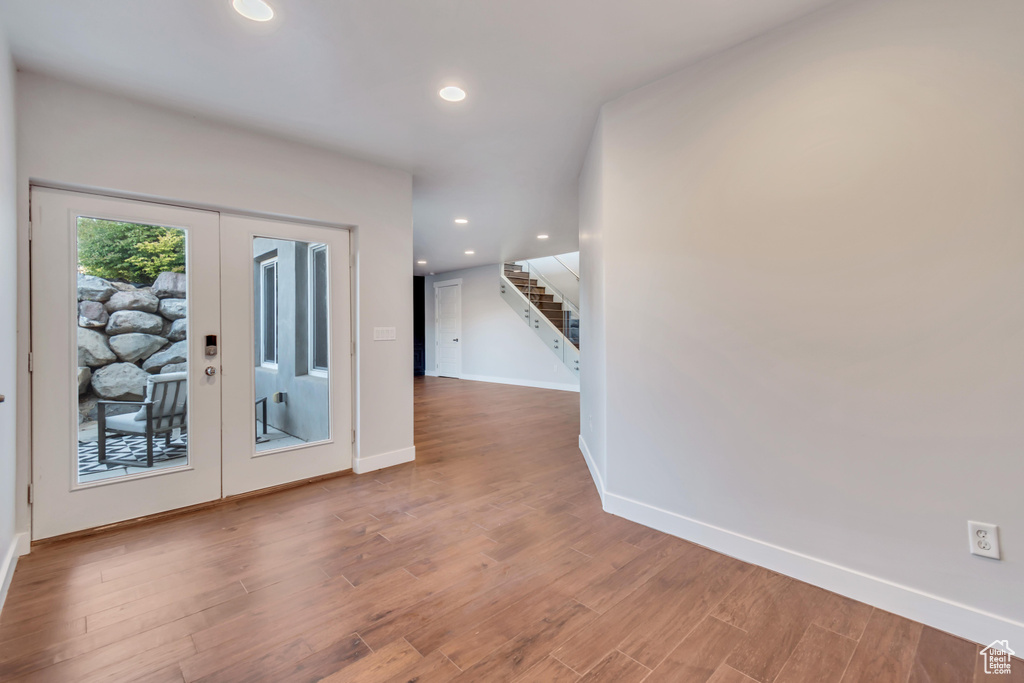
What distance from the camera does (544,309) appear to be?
9.28 metres

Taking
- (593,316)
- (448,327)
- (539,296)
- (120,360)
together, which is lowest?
(120,360)

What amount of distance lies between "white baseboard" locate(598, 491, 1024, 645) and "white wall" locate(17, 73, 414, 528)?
2314mm

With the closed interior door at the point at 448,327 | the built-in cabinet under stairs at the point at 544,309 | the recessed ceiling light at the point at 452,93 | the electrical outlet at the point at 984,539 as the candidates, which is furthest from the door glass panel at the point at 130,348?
the closed interior door at the point at 448,327

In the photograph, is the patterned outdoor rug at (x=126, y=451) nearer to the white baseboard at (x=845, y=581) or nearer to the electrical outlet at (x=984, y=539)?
the white baseboard at (x=845, y=581)

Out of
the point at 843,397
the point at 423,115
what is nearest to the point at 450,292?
the point at 423,115

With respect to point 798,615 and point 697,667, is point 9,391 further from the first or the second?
point 798,615

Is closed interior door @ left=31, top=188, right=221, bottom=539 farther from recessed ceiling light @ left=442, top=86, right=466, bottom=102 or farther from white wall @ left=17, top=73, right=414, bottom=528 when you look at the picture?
recessed ceiling light @ left=442, top=86, right=466, bottom=102

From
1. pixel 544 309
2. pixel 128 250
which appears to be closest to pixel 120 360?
pixel 128 250

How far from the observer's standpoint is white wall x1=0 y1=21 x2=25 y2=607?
1968 millimetres

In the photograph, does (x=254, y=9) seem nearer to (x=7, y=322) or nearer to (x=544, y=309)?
(x=7, y=322)

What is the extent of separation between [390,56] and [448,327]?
28.8ft

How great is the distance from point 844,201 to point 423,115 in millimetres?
2475

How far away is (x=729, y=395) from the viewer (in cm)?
227

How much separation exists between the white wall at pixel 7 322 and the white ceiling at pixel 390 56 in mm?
407
